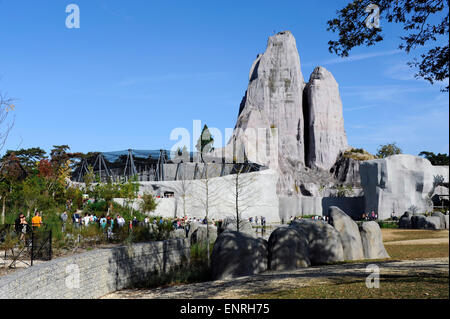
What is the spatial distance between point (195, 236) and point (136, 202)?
1794 cm

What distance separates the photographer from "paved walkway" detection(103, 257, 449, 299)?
1128 centimetres

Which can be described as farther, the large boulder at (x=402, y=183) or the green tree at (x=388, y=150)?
the green tree at (x=388, y=150)

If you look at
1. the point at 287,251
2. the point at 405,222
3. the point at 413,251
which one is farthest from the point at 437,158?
the point at 287,251

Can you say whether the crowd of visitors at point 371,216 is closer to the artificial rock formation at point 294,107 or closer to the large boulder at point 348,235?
the artificial rock formation at point 294,107

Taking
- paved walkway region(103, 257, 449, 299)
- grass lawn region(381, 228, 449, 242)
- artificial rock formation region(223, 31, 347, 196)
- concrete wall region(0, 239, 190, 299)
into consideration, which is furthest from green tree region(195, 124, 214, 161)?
paved walkway region(103, 257, 449, 299)

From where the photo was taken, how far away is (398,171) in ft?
159

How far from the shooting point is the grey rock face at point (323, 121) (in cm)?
8050

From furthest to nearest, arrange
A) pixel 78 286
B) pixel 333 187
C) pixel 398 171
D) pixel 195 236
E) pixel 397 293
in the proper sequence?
pixel 333 187, pixel 398 171, pixel 195 236, pixel 78 286, pixel 397 293

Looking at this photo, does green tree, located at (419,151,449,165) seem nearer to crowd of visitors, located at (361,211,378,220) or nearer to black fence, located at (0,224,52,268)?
crowd of visitors, located at (361,211,378,220)

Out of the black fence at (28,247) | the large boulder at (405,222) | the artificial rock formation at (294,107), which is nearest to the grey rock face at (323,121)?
the artificial rock formation at (294,107)

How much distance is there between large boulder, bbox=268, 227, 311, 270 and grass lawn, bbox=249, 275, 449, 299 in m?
4.11

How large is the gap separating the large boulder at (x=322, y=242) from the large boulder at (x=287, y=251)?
0.60 meters
